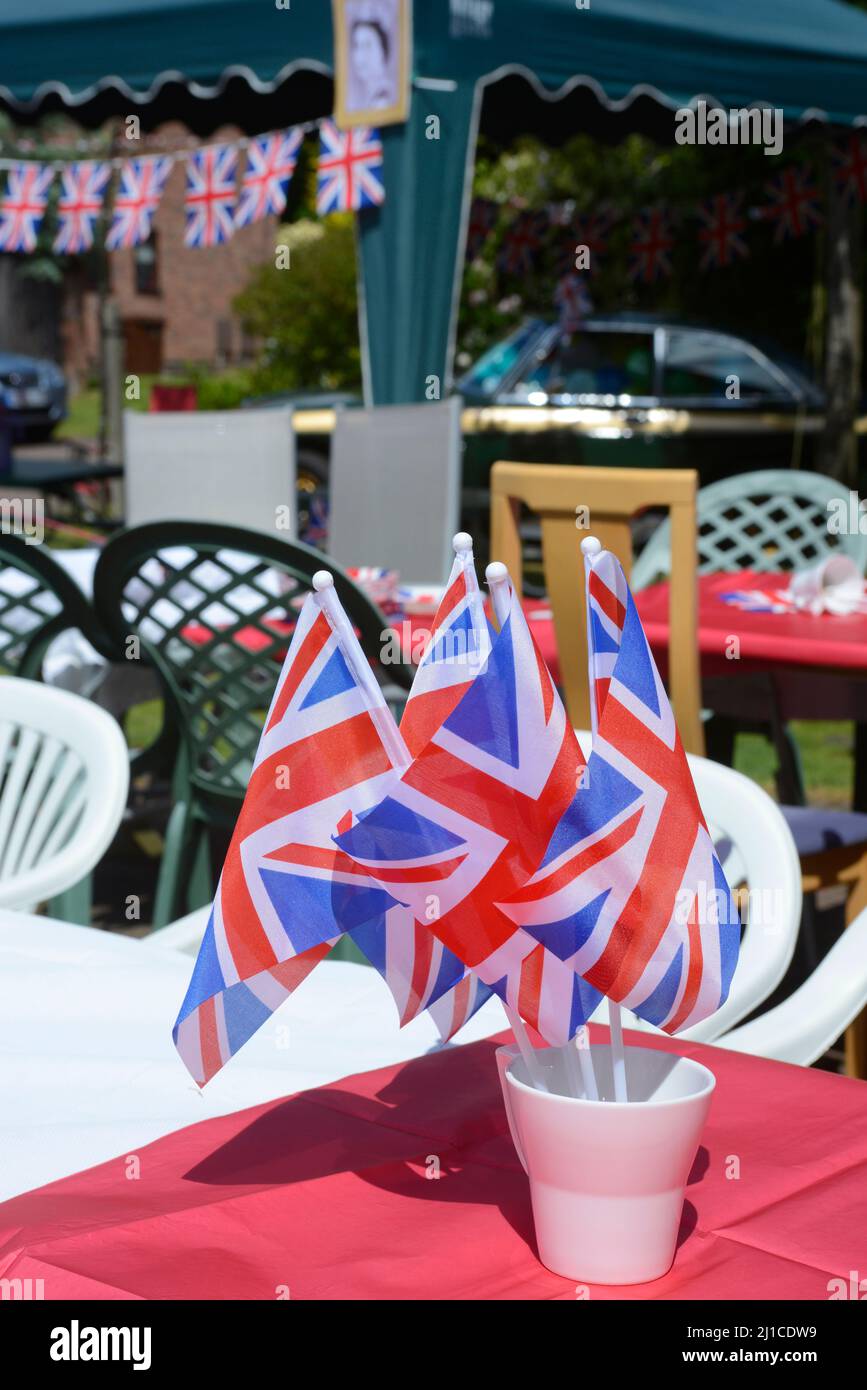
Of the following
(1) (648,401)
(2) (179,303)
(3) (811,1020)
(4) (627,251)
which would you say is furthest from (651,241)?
(2) (179,303)

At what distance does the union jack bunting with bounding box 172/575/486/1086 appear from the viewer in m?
0.83

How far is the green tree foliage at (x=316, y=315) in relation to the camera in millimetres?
13836

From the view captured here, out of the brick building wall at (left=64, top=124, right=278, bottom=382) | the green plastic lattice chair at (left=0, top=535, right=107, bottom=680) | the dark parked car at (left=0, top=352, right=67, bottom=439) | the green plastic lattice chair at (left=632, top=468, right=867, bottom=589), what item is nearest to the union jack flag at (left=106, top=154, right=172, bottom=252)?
the green plastic lattice chair at (left=632, top=468, right=867, bottom=589)

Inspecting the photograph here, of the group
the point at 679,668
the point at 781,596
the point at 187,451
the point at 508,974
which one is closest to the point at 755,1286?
the point at 508,974

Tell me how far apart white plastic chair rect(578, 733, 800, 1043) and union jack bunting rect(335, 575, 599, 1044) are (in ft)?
2.15

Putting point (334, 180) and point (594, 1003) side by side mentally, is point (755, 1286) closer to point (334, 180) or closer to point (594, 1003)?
point (594, 1003)

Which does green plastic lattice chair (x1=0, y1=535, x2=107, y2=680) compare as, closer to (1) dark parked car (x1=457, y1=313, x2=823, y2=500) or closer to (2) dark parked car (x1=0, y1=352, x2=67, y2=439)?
(1) dark parked car (x1=457, y1=313, x2=823, y2=500)

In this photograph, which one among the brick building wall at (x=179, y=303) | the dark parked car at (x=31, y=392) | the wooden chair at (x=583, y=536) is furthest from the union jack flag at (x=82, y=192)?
the brick building wall at (x=179, y=303)

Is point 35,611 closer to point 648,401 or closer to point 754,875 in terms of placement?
point 754,875

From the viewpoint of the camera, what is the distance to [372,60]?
494 cm

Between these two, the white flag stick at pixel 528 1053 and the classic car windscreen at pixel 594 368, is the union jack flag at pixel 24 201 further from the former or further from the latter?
the white flag stick at pixel 528 1053

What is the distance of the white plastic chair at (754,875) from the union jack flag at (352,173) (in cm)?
391

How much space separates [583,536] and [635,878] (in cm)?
163

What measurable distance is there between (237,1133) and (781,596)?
2236mm
